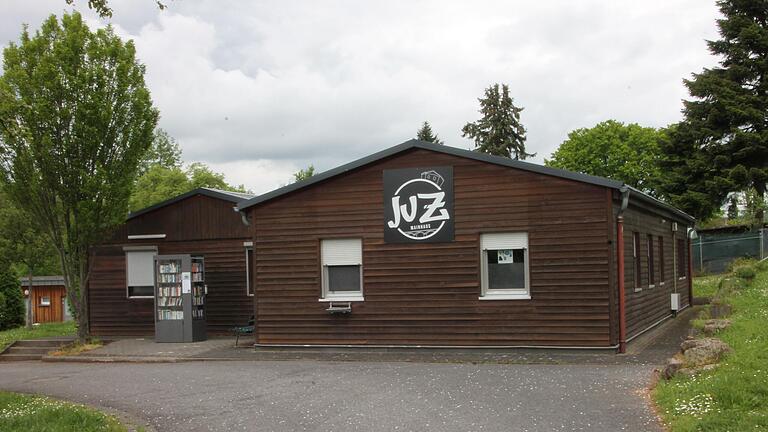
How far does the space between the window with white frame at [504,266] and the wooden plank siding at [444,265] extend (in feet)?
0.55

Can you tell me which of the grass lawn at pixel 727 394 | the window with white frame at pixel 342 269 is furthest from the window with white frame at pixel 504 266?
the grass lawn at pixel 727 394

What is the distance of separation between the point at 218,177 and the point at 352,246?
50294 mm

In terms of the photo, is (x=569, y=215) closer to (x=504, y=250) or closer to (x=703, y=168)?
(x=504, y=250)

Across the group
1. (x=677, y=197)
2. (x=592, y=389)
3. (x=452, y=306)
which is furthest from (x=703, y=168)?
(x=592, y=389)

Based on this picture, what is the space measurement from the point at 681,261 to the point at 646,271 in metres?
7.73

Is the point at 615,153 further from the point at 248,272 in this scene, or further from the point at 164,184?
the point at 248,272

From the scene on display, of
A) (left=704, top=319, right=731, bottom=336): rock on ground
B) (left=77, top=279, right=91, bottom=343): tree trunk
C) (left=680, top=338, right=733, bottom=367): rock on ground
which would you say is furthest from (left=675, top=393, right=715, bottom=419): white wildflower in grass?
A: (left=77, top=279, right=91, bottom=343): tree trunk

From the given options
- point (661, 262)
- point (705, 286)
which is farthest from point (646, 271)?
point (705, 286)

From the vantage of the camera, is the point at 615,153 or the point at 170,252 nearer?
the point at 170,252

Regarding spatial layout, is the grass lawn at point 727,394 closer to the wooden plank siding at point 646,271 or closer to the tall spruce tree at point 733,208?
the wooden plank siding at point 646,271

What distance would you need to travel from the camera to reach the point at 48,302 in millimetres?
50594

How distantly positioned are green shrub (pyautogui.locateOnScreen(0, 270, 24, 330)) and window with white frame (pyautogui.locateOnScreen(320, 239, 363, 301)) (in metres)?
17.9

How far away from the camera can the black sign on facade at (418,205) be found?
1630 cm

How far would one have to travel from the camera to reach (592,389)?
36.8ft
